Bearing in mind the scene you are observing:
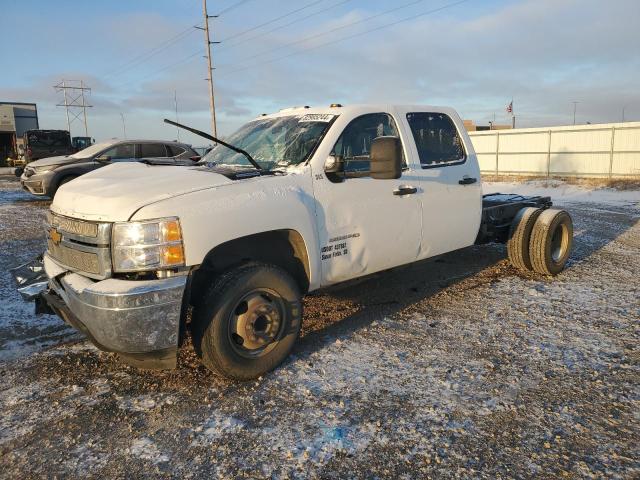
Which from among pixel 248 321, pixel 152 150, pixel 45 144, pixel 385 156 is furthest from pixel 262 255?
pixel 45 144

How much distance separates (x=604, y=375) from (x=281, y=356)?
2299 millimetres

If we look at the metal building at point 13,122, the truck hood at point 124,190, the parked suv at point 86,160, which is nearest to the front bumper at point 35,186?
the parked suv at point 86,160

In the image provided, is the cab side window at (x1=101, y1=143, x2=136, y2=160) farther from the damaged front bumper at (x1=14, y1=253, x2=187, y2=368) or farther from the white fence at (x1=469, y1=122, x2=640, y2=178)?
the white fence at (x1=469, y1=122, x2=640, y2=178)

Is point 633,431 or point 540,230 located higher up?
point 540,230

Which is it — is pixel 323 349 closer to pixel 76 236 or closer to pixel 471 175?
pixel 76 236

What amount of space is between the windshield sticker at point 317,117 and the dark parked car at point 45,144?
1907 cm

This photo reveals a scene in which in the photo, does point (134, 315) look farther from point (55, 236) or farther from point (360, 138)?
point (360, 138)

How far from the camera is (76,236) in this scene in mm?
3213

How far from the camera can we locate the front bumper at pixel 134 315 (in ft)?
9.20

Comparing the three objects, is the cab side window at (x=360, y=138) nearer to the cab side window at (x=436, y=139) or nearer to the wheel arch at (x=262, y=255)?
the cab side window at (x=436, y=139)

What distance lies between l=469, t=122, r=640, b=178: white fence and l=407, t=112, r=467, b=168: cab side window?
20604 mm

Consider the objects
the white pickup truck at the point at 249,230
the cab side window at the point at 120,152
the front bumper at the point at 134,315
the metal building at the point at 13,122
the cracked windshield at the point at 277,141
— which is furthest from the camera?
the metal building at the point at 13,122

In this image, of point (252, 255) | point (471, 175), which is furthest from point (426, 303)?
point (252, 255)

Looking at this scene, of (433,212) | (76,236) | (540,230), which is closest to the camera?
(76,236)
